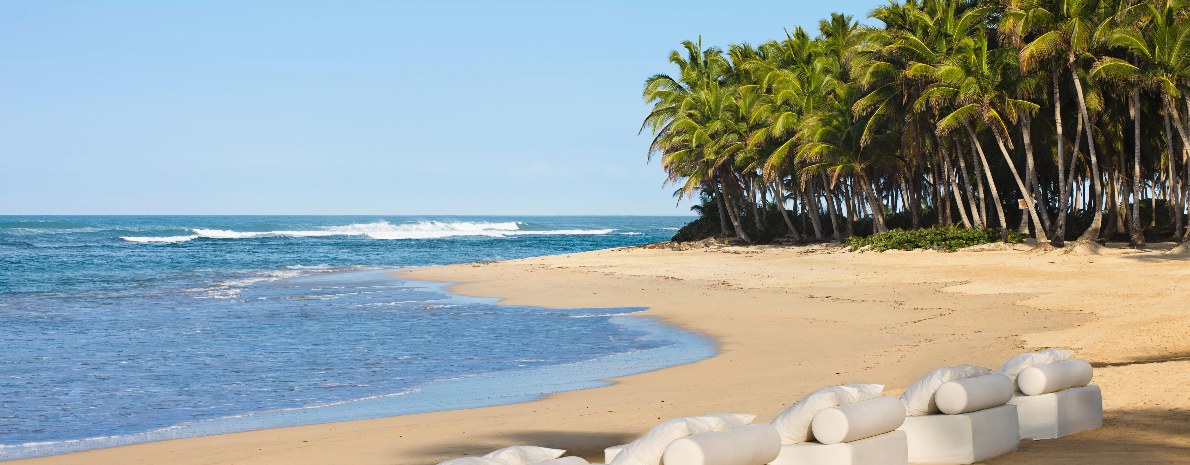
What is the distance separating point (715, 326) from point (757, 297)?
12.2ft

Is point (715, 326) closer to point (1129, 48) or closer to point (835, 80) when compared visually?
point (1129, 48)

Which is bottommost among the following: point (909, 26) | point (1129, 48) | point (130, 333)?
point (130, 333)

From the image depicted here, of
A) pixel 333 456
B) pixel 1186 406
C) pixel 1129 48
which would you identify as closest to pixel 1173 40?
pixel 1129 48

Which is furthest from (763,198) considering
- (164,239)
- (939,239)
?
(164,239)

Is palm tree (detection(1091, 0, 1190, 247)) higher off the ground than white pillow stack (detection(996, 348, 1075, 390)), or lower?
higher

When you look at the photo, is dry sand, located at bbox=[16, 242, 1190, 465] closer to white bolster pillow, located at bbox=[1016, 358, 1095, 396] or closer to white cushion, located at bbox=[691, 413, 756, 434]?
white bolster pillow, located at bbox=[1016, 358, 1095, 396]

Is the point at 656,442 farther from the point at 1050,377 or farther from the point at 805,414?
the point at 1050,377

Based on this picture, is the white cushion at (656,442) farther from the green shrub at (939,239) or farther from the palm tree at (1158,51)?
the green shrub at (939,239)

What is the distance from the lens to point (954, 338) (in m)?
10.3

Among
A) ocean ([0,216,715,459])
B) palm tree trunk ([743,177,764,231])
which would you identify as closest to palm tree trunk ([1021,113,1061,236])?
ocean ([0,216,715,459])

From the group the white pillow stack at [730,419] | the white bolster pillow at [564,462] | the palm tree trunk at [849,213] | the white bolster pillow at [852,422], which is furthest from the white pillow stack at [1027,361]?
the palm tree trunk at [849,213]

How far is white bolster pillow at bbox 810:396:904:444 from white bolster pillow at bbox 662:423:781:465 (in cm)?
37

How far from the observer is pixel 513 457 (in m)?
3.35

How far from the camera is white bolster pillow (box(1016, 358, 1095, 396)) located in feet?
17.1
